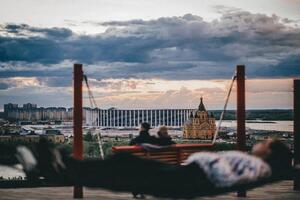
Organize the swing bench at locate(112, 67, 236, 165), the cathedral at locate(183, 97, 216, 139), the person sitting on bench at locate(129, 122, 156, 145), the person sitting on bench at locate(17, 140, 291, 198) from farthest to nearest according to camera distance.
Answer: the cathedral at locate(183, 97, 216, 139)
the person sitting on bench at locate(129, 122, 156, 145)
the swing bench at locate(112, 67, 236, 165)
the person sitting on bench at locate(17, 140, 291, 198)

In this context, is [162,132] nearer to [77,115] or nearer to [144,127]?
[144,127]

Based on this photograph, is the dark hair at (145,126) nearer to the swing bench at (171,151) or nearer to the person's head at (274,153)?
the swing bench at (171,151)

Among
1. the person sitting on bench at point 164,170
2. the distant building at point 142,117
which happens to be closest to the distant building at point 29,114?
the distant building at point 142,117

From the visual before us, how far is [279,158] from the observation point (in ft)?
12.4

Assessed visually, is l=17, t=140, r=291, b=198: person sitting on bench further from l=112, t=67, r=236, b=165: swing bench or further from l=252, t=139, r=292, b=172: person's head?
l=112, t=67, r=236, b=165: swing bench

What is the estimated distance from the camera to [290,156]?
384 cm

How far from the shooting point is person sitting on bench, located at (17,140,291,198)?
3.64 meters

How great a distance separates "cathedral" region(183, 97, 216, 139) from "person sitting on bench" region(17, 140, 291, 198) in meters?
5.28

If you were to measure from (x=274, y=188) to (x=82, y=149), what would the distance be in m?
2.65

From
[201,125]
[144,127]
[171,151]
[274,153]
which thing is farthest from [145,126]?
[201,125]

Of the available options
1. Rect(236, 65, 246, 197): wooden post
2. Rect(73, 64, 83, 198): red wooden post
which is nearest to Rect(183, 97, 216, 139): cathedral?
Rect(236, 65, 246, 197): wooden post

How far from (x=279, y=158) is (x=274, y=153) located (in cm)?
6

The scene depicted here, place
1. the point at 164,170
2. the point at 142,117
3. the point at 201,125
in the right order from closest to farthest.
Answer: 1. the point at 164,170
2. the point at 201,125
3. the point at 142,117

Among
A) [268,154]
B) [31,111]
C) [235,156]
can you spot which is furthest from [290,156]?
[31,111]
